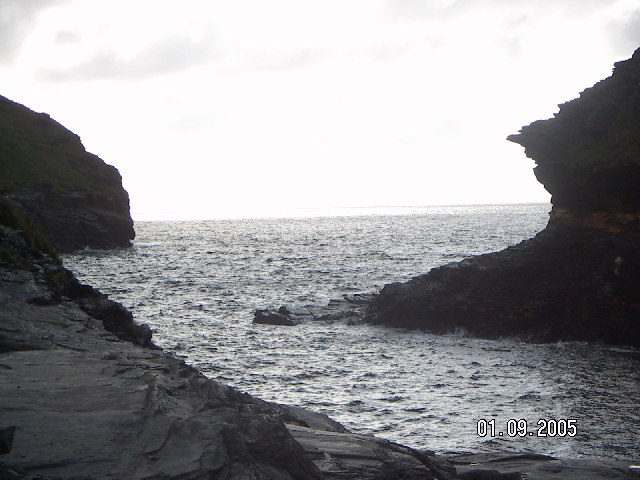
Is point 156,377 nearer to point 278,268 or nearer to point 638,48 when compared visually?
point 638,48

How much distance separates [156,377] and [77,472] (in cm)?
392

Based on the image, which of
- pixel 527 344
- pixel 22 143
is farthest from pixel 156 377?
pixel 22 143

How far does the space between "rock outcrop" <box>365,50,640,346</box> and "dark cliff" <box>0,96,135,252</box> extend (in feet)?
217

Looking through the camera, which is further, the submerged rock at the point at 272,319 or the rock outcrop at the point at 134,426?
the submerged rock at the point at 272,319

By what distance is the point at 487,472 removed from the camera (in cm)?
1300

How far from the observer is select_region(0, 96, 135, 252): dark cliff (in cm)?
9431

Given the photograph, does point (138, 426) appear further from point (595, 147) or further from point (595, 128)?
point (595, 128)

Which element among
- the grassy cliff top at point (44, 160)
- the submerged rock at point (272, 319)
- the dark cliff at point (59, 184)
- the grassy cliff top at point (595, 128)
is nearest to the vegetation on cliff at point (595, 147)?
the grassy cliff top at point (595, 128)

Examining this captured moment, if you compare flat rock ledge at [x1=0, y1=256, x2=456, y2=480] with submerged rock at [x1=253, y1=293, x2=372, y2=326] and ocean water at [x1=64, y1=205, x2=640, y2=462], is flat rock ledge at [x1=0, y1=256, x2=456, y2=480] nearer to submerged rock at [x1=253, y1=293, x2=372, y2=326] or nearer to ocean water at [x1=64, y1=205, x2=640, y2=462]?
ocean water at [x1=64, y1=205, x2=640, y2=462]

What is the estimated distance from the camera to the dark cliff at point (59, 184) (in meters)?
94.3

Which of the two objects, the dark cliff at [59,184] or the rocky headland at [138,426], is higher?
the dark cliff at [59,184]
